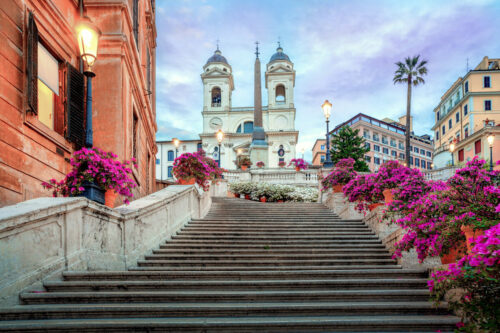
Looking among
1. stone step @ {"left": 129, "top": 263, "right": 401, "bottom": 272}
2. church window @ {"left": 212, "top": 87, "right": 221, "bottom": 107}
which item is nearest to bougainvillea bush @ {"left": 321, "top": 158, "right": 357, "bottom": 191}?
stone step @ {"left": 129, "top": 263, "right": 401, "bottom": 272}

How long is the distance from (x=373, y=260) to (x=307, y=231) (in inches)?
104

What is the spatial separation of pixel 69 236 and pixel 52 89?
14.0ft

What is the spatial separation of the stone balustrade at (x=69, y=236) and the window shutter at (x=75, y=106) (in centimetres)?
234

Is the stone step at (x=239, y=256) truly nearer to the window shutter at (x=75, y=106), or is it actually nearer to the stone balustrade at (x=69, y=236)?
the stone balustrade at (x=69, y=236)

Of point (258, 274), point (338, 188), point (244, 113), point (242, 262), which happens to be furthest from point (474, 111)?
point (258, 274)

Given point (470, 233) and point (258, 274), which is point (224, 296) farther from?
point (470, 233)

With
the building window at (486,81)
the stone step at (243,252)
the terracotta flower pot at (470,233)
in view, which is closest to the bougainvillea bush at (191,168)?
the stone step at (243,252)

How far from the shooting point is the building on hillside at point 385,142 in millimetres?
82125

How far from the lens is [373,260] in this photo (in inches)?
325

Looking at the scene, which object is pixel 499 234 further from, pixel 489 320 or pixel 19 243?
pixel 19 243

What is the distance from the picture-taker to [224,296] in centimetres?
573

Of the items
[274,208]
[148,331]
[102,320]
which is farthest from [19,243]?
[274,208]

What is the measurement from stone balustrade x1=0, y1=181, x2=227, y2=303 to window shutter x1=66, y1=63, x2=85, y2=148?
234 cm

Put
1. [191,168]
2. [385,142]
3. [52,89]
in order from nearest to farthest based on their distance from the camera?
[52,89] → [191,168] → [385,142]
